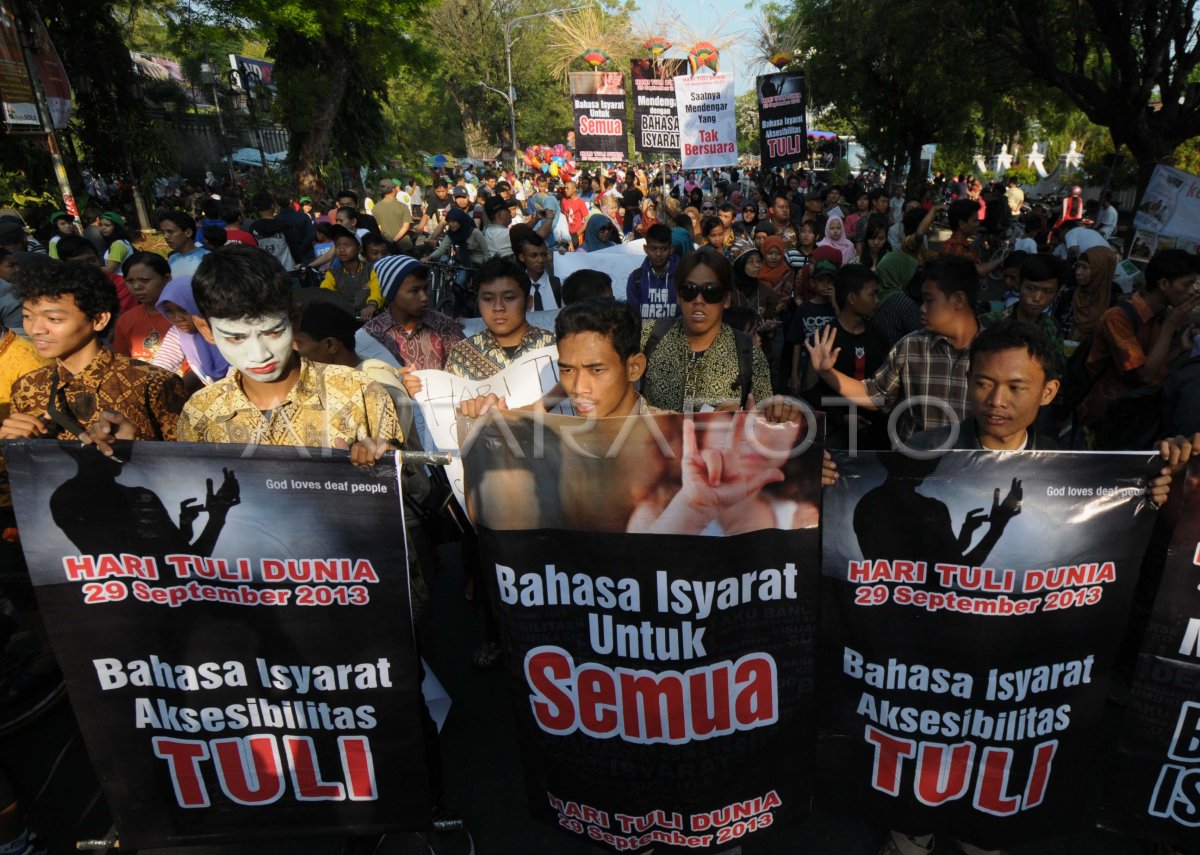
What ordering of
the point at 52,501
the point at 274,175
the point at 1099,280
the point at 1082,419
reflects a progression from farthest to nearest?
1. the point at 274,175
2. the point at 1099,280
3. the point at 1082,419
4. the point at 52,501

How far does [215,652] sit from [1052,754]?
255cm

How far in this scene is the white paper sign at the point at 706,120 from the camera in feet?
33.9

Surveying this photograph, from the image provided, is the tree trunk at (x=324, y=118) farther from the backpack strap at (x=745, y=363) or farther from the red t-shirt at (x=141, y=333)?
the backpack strap at (x=745, y=363)

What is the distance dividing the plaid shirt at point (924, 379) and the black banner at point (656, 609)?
147 centimetres

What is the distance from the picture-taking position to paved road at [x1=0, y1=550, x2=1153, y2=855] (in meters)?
2.72

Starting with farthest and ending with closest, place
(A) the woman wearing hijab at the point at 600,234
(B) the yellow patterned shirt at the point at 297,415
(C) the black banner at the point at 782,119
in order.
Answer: (C) the black banner at the point at 782,119, (A) the woman wearing hijab at the point at 600,234, (B) the yellow patterned shirt at the point at 297,415

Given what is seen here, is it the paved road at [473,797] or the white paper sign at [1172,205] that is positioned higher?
the white paper sign at [1172,205]

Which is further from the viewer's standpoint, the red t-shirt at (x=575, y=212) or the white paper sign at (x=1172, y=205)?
the red t-shirt at (x=575, y=212)

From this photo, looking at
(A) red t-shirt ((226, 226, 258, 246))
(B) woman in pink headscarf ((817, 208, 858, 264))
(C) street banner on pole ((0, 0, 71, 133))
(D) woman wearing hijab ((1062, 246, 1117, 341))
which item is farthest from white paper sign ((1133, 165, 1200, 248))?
(C) street banner on pole ((0, 0, 71, 133))

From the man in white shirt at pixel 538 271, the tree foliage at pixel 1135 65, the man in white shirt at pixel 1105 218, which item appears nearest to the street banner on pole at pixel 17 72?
the man in white shirt at pixel 538 271

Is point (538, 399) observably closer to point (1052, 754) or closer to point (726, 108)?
point (1052, 754)

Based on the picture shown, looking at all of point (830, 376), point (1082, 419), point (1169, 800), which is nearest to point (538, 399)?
point (830, 376)

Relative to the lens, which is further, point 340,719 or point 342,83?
point 342,83

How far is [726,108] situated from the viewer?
10.4m
